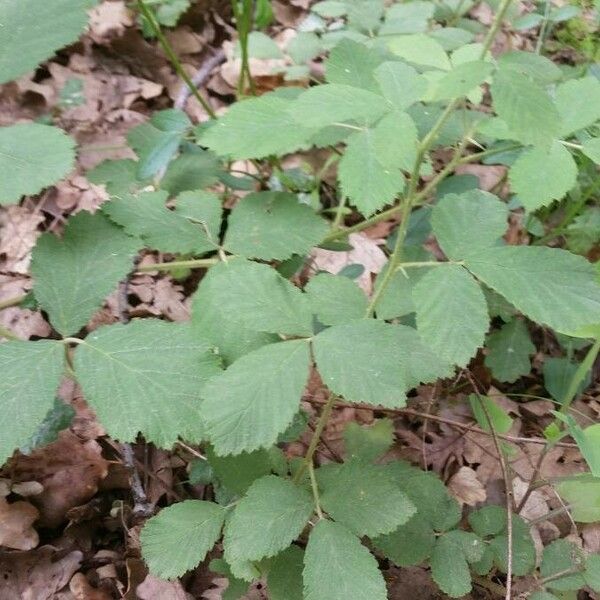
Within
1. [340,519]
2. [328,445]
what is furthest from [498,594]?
[340,519]

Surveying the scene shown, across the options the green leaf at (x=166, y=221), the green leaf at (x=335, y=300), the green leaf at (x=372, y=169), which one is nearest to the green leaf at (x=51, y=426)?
the green leaf at (x=166, y=221)

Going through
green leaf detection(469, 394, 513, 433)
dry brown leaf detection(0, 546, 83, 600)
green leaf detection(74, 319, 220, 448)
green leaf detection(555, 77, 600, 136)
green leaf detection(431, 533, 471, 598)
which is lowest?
dry brown leaf detection(0, 546, 83, 600)

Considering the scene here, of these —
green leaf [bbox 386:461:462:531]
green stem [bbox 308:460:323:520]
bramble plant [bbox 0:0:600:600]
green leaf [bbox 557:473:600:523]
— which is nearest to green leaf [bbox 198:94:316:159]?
bramble plant [bbox 0:0:600:600]

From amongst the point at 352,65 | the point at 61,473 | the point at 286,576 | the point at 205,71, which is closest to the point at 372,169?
the point at 352,65

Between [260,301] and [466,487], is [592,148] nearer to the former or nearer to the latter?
[260,301]

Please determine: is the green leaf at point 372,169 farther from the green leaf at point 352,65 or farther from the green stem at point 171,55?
the green stem at point 171,55

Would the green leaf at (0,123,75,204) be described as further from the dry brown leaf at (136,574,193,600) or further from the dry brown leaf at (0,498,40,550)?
the dry brown leaf at (136,574,193,600)
